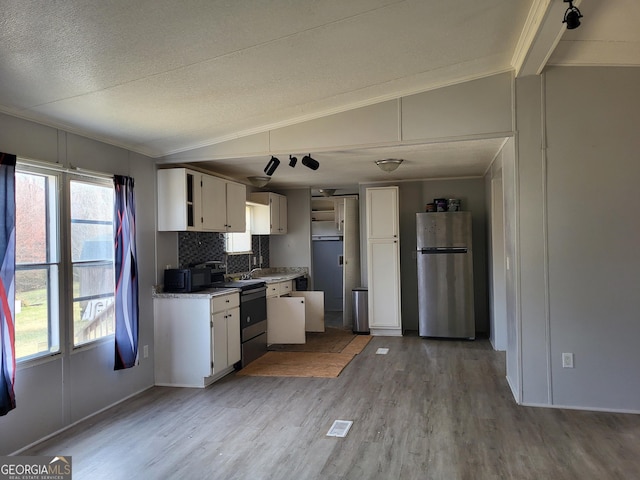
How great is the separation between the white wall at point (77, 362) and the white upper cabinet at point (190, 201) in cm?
12

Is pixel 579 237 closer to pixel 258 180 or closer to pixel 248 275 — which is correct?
pixel 258 180

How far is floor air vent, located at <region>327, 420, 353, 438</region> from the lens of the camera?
3230 mm

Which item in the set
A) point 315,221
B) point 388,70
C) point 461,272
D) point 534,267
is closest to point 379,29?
point 388,70

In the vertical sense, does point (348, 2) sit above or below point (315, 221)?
above

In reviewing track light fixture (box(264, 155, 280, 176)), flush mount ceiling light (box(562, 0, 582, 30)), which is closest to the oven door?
track light fixture (box(264, 155, 280, 176))

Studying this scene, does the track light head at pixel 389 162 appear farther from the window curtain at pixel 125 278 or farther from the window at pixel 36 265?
the window at pixel 36 265

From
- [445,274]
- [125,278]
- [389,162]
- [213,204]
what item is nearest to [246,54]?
[125,278]

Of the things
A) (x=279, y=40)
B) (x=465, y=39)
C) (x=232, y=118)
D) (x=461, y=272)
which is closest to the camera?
(x=279, y=40)

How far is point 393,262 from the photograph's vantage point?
6469 mm

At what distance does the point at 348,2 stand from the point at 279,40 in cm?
50

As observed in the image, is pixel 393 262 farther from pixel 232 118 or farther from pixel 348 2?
pixel 348 2

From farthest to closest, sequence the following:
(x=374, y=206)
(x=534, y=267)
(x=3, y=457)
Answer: (x=374, y=206) → (x=534, y=267) → (x=3, y=457)

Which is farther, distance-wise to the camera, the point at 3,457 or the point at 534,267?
the point at 534,267

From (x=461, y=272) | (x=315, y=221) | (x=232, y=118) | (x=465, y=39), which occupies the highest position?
(x=465, y=39)
